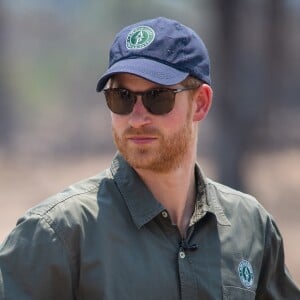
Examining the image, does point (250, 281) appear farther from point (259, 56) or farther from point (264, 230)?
point (259, 56)

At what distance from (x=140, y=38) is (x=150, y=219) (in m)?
0.51

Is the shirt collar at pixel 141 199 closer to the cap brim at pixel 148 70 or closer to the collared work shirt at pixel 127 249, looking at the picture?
the collared work shirt at pixel 127 249

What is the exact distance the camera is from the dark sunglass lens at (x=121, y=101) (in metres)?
3.10

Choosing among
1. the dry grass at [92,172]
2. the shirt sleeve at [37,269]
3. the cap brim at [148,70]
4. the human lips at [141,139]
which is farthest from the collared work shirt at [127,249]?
the dry grass at [92,172]

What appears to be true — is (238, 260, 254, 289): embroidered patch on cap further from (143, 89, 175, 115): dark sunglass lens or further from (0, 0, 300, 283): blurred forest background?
(0, 0, 300, 283): blurred forest background

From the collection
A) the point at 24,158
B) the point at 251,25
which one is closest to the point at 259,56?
the point at 251,25

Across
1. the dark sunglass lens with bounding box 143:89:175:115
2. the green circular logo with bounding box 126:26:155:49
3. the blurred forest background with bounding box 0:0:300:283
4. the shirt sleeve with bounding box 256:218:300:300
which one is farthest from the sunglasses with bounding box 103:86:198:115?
the blurred forest background with bounding box 0:0:300:283

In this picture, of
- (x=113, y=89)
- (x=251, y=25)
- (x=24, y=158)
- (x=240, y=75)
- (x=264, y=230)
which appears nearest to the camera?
(x=113, y=89)

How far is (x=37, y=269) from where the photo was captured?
9.38 ft

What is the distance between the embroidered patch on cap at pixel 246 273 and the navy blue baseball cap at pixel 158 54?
0.54 m

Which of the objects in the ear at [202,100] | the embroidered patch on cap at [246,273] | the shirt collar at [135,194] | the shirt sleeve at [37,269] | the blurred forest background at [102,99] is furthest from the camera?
the blurred forest background at [102,99]

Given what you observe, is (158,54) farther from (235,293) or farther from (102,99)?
(102,99)

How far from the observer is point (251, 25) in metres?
10.2

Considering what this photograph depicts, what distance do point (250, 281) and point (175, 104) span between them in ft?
1.79
